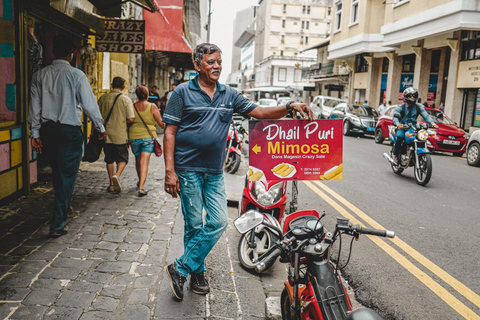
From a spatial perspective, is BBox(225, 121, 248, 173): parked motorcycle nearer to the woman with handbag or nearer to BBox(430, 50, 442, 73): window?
the woman with handbag

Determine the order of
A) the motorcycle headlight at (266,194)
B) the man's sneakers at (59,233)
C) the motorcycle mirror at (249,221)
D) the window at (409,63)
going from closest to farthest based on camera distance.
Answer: the motorcycle mirror at (249,221), the motorcycle headlight at (266,194), the man's sneakers at (59,233), the window at (409,63)

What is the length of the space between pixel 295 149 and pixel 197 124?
792 millimetres

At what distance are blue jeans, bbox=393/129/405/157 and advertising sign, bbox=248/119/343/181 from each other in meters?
6.53

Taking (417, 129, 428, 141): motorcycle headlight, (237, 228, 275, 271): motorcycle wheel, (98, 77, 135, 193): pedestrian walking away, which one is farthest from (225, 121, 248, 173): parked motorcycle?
(237, 228, 275, 271): motorcycle wheel

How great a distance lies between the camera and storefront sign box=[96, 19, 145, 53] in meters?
8.81

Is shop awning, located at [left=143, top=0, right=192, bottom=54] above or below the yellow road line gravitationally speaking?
above

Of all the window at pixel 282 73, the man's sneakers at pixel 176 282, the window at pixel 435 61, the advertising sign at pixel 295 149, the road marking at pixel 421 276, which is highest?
the window at pixel 282 73

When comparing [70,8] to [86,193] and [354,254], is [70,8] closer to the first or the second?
[86,193]

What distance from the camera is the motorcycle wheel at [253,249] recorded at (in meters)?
4.26

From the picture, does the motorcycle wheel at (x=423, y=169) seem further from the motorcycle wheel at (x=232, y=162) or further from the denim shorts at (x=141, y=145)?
the denim shorts at (x=141, y=145)

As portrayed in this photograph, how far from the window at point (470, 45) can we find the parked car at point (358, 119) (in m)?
4.70

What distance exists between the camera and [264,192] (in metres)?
4.61

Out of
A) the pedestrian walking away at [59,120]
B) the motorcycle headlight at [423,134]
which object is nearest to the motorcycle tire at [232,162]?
the motorcycle headlight at [423,134]

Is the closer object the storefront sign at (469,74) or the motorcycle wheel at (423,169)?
the motorcycle wheel at (423,169)
